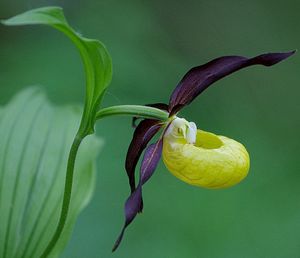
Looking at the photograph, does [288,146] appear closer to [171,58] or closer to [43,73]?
[171,58]

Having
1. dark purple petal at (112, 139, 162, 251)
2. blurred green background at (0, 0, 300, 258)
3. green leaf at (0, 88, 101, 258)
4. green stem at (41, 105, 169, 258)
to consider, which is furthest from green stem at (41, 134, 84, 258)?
blurred green background at (0, 0, 300, 258)

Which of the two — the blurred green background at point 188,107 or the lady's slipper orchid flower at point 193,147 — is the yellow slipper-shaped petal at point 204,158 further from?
the blurred green background at point 188,107

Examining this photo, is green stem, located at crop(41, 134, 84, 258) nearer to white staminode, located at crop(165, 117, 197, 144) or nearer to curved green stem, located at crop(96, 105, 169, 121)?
curved green stem, located at crop(96, 105, 169, 121)

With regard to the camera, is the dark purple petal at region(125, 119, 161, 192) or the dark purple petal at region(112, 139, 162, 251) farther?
the dark purple petal at region(125, 119, 161, 192)

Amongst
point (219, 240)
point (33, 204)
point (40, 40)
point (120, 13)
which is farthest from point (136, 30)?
point (33, 204)

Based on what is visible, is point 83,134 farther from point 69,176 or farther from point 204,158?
point 204,158

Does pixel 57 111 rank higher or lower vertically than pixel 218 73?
lower
